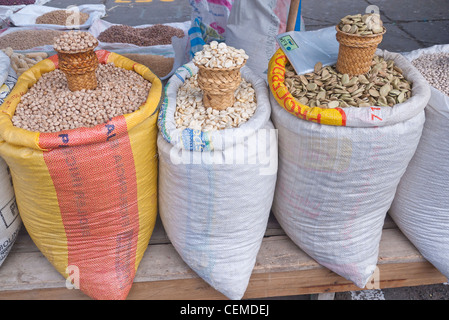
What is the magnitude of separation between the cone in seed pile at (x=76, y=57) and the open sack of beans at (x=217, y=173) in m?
0.27

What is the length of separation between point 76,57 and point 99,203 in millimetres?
461

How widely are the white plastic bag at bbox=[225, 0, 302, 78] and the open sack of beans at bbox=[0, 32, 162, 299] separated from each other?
475 millimetres

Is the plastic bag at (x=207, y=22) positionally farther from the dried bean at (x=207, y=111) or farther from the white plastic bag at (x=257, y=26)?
the dried bean at (x=207, y=111)

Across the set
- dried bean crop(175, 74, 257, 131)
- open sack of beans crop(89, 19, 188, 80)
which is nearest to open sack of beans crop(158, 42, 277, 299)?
dried bean crop(175, 74, 257, 131)

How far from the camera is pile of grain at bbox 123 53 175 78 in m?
1.98

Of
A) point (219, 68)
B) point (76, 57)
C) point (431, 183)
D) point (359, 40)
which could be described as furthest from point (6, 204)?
point (431, 183)

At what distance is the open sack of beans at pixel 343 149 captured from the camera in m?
1.08

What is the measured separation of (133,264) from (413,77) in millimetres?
1125

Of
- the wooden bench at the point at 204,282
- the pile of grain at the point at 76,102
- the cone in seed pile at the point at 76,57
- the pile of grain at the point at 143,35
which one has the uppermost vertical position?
the cone in seed pile at the point at 76,57

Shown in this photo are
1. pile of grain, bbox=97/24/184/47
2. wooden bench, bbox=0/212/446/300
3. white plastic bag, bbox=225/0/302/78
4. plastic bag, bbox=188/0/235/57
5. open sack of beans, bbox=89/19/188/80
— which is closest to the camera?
wooden bench, bbox=0/212/446/300

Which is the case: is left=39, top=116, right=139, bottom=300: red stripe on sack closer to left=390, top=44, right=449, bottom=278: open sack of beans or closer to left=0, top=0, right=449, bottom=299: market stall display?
left=0, top=0, right=449, bottom=299: market stall display

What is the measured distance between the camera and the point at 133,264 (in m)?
1.30

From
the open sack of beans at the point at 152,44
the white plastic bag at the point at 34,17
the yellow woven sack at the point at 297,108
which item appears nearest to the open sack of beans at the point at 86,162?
the yellow woven sack at the point at 297,108

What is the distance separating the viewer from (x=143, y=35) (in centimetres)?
259
